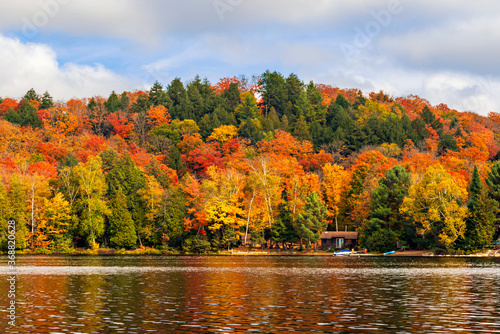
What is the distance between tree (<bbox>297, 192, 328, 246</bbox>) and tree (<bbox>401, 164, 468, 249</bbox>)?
16.8 m

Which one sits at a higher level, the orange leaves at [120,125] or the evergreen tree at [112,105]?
the evergreen tree at [112,105]

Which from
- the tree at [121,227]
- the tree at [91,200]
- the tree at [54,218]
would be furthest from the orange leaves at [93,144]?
the tree at [54,218]

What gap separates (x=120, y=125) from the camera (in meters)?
178

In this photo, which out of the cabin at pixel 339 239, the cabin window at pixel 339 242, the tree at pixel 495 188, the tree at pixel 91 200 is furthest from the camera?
the cabin window at pixel 339 242

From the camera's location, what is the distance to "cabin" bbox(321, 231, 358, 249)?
114812mm

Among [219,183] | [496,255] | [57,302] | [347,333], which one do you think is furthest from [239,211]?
[347,333]

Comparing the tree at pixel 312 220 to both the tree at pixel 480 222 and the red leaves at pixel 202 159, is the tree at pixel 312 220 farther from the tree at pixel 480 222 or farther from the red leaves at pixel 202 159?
the red leaves at pixel 202 159

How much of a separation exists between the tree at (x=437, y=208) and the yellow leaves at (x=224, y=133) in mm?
76848

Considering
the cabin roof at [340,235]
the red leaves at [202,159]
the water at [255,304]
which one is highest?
the red leaves at [202,159]

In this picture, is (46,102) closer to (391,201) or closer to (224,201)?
(224,201)

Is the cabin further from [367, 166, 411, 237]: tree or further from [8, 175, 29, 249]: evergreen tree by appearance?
[8, 175, 29, 249]: evergreen tree

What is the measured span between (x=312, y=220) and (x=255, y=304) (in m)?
76.1

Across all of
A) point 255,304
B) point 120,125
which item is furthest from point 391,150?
point 255,304

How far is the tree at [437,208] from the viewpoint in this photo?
91688mm
